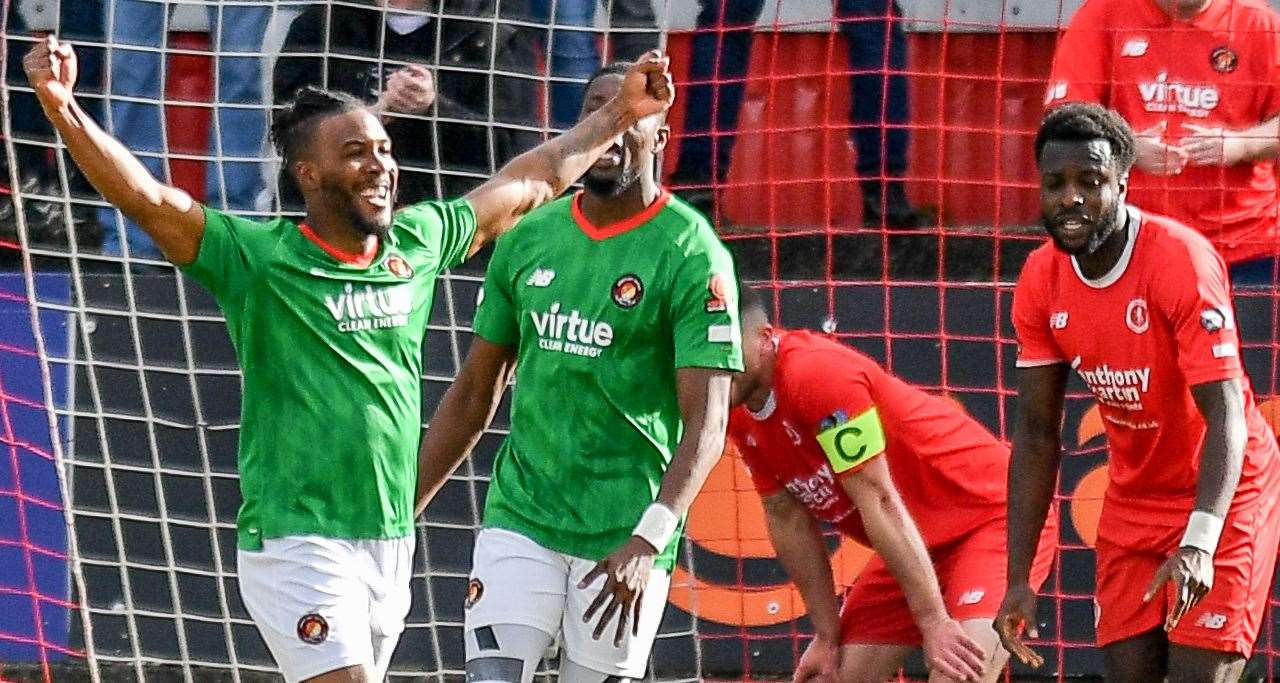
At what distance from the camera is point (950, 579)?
6.56 meters

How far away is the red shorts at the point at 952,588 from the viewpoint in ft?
21.2

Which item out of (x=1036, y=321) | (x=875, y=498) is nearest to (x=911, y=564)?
(x=875, y=498)

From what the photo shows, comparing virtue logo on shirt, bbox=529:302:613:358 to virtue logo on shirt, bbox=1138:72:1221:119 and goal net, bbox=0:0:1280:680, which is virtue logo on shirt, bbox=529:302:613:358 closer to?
goal net, bbox=0:0:1280:680

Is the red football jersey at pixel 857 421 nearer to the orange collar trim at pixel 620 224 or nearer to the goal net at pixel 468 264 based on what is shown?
the orange collar trim at pixel 620 224

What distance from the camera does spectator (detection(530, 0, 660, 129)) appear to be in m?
7.77

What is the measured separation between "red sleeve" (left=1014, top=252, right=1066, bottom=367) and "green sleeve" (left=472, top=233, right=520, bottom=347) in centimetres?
134

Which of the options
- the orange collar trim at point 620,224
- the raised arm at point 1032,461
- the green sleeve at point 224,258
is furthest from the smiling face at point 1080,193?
the green sleeve at point 224,258

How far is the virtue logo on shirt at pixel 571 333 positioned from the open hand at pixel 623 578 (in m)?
0.53

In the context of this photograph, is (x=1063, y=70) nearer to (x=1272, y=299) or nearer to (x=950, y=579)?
(x=1272, y=299)

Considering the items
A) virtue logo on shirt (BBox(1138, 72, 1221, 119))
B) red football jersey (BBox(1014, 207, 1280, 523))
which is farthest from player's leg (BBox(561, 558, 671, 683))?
virtue logo on shirt (BBox(1138, 72, 1221, 119))

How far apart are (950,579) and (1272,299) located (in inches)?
67.5

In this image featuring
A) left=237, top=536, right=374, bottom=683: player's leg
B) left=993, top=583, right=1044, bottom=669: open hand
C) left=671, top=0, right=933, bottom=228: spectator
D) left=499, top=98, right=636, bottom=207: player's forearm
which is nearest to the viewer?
left=237, top=536, right=374, bottom=683: player's leg

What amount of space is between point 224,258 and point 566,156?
94 cm

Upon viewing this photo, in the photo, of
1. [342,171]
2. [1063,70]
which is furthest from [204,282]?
[1063,70]
